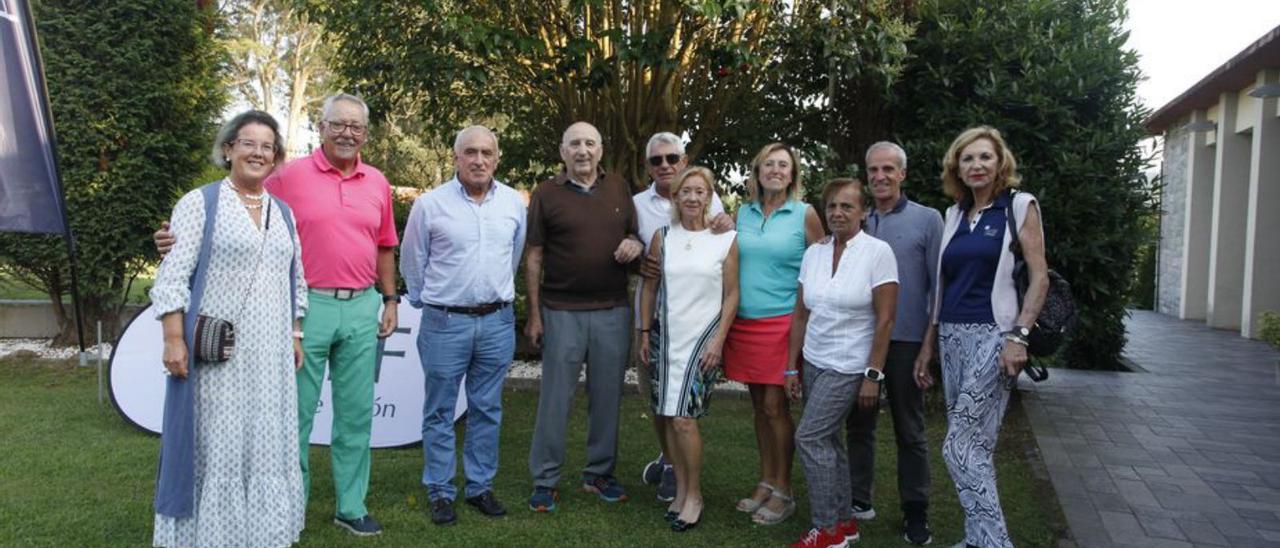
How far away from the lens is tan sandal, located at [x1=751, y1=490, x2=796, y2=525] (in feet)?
13.7

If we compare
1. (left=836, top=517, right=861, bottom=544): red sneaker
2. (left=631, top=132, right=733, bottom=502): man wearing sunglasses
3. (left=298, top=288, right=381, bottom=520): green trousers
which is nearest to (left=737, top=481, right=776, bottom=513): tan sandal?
(left=631, top=132, right=733, bottom=502): man wearing sunglasses

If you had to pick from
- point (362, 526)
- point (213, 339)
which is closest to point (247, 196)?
point (213, 339)

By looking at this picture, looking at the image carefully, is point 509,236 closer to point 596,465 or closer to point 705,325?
point 705,325

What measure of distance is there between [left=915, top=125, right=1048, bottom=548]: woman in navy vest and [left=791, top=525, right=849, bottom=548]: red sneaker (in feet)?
1.68

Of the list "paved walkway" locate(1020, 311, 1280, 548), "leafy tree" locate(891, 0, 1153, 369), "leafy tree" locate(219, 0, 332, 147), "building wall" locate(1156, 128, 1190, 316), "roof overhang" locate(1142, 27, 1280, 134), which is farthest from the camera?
"leafy tree" locate(219, 0, 332, 147)

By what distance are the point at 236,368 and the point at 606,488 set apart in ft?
6.52

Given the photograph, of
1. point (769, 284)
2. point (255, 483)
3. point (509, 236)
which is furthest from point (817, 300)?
point (255, 483)

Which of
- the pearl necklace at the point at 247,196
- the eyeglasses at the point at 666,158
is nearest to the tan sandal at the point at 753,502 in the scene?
the eyeglasses at the point at 666,158

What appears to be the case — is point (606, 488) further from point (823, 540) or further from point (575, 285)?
point (823, 540)

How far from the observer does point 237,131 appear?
3.20m

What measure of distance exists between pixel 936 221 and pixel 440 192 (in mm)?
2208

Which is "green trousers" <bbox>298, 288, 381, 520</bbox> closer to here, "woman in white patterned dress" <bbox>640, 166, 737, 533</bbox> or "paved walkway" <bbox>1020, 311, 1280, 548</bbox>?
"woman in white patterned dress" <bbox>640, 166, 737, 533</bbox>

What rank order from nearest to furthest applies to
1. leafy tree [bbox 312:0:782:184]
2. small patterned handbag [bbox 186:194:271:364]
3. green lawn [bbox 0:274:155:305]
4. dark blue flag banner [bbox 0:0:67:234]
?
small patterned handbag [bbox 186:194:271:364]
dark blue flag banner [bbox 0:0:67:234]
leafy tree [bbox 312:0:782:184]
green lawn [bbox 0:274:155:305]

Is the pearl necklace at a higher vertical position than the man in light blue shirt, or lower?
higher
